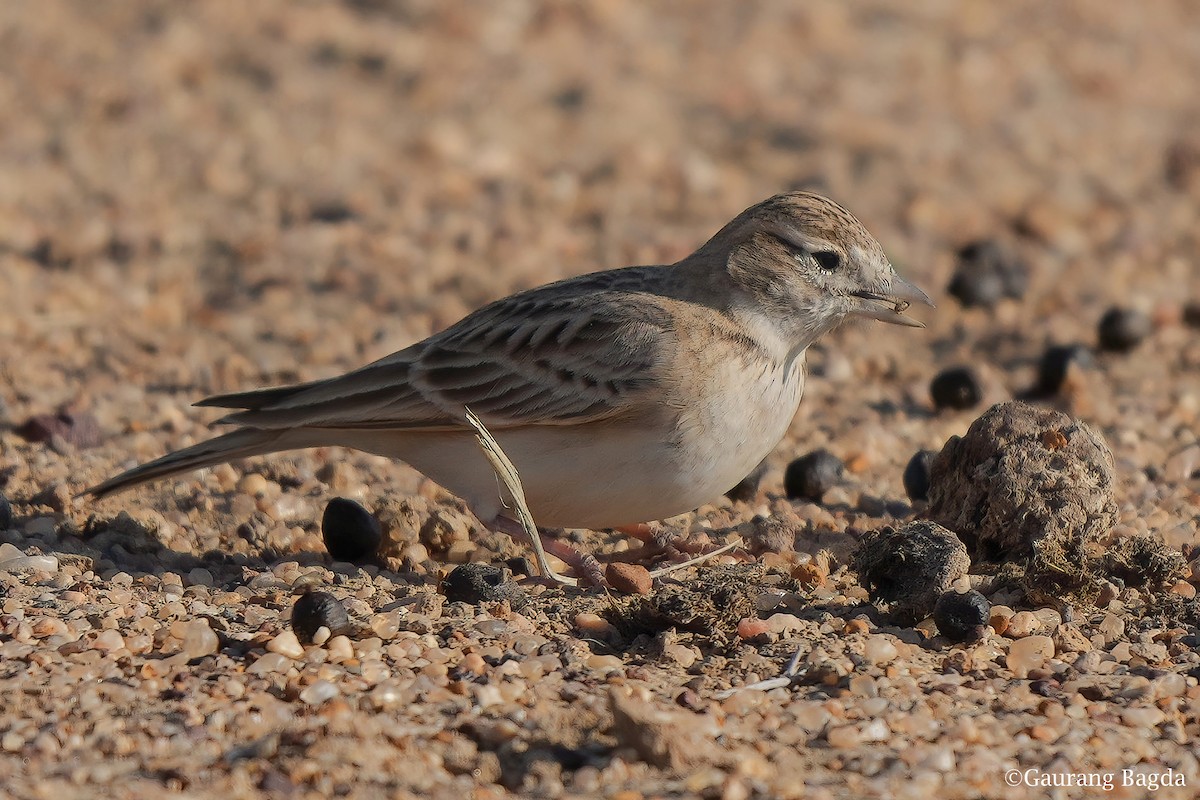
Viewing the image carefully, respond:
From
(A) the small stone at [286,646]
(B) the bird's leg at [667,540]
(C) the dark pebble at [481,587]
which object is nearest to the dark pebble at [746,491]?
(B) the bird's leg at [667,540]

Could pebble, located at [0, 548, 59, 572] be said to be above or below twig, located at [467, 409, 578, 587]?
below

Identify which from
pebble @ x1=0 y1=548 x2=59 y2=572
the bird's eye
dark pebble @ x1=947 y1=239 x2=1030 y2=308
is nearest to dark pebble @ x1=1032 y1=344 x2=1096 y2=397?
dark pebble @ x1=947 y1=239 x2=1030 y2=308

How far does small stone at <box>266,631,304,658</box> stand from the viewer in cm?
497

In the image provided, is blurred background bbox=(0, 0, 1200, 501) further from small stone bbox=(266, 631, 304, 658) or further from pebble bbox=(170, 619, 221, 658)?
small stone bbox=(266, 631, 304, 658)

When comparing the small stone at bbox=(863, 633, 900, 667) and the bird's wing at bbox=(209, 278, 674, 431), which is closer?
the small stone at bbox=(863, 633, 900, 667)

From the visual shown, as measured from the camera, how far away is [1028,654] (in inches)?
202

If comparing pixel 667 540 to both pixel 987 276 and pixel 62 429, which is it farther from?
pixel 987 276

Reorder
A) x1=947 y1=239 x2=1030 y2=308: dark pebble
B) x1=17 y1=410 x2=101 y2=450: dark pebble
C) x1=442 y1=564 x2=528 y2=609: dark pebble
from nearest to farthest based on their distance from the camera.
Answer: x1=442 y1=564 x2=528 y2=609: dark pebble, x1=17 y1=410 x2=101 y2=450: dark pebble, x1=947 y1=239 x2=1030 y2=308: dark pebble

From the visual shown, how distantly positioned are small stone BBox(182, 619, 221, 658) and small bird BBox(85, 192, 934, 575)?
1221 mm

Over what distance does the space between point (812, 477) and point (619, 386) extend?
4.99 feet

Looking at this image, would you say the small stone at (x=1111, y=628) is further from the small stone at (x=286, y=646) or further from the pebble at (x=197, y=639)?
the pebble at (x=197, y=639)

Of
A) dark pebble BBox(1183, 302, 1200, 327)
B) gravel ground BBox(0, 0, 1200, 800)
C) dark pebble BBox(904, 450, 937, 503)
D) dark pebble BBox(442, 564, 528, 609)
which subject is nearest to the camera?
gravel ground BBox(0, 0, 1200, 800)

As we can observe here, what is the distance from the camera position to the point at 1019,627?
531cm

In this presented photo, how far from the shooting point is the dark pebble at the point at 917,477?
271 inches
